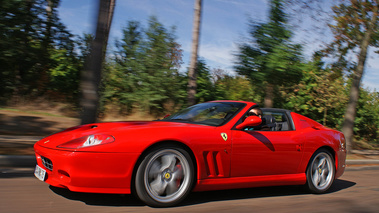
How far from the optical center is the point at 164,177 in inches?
144

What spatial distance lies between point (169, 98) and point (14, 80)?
5925 mm

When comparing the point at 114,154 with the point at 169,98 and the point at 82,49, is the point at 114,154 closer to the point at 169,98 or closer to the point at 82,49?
the point at 169,98

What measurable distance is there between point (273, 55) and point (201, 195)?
6541mm

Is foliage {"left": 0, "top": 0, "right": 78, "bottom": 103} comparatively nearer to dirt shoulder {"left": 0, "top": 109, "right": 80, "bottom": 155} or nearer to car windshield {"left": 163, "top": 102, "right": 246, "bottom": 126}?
dirt shoulder {"left": 0, "top": 109, "right": 80, "bottom": 155}

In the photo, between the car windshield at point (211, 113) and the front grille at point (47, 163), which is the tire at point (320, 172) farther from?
the front grille at point (47, 163)

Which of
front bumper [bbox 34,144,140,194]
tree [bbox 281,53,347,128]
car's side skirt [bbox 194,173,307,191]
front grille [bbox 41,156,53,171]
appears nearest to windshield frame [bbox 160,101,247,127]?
car's side skirt [bbox 194,173,307,191]

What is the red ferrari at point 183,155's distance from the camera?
10.9ft

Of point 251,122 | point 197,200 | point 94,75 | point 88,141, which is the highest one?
point 94,75

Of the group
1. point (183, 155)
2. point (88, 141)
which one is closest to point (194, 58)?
point (183, 155)

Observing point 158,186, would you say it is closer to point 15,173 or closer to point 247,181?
point 247,181

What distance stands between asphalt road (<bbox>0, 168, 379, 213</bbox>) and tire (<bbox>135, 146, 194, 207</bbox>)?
13 cm

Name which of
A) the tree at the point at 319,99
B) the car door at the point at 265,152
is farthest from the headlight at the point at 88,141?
the tree at the point at 319,99

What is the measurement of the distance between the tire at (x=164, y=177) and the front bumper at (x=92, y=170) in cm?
15

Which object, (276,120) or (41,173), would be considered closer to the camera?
(41,173)
